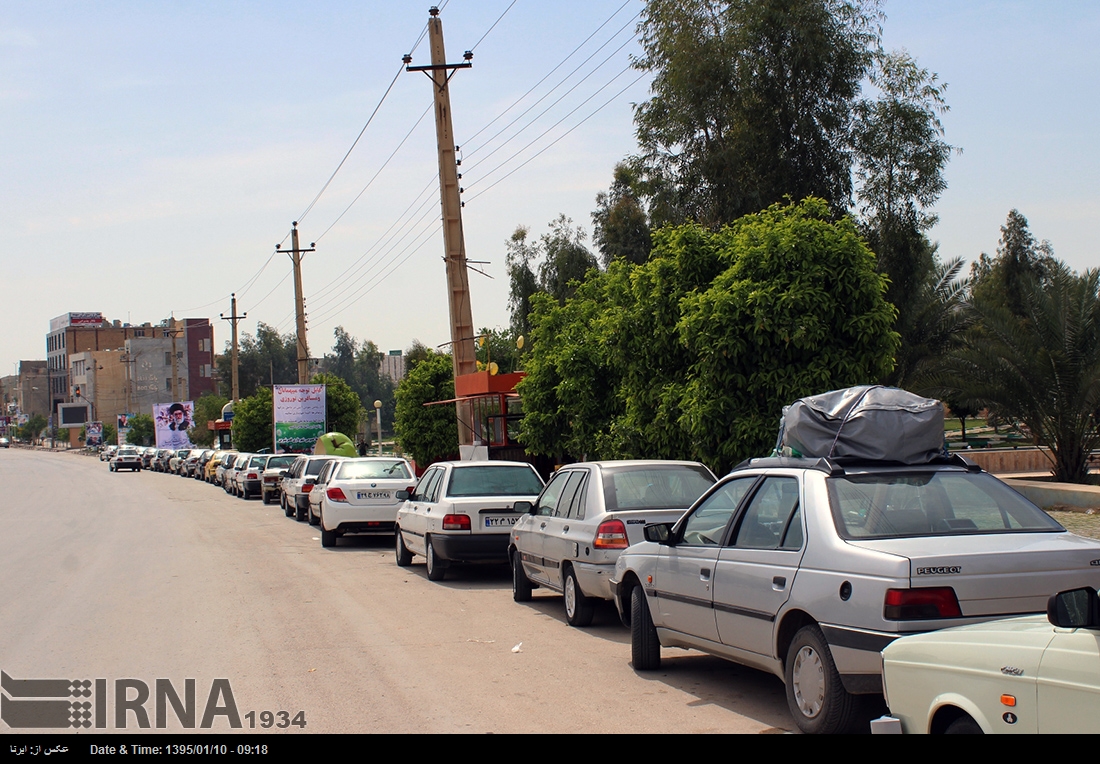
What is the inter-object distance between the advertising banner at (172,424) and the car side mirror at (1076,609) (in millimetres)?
86755

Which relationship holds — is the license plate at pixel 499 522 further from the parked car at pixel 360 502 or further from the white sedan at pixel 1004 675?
the white sedan at pixel 1004 675

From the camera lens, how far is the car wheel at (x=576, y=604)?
1019cm

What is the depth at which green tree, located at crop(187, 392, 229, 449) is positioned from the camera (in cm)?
9488

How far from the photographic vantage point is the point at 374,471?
2028 cm

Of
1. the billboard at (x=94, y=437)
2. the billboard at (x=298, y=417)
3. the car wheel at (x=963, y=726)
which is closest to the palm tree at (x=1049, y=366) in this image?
the car wheel at (x=963, y=726)

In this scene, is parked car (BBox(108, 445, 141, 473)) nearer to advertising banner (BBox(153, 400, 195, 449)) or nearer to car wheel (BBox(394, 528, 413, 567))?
advertising banner (BBox(153, 400, 195, 449))

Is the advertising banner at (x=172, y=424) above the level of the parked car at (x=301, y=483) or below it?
above

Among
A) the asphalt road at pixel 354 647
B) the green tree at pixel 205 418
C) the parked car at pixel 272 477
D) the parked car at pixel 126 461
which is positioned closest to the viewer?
the asphalt road at pixel 354 647

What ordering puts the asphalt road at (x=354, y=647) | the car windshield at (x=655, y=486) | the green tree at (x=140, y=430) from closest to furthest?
the asphalt road at (x=354, y=647) → the car windshield at (x=655, y=486) → the green tree at (x=140, y=430)

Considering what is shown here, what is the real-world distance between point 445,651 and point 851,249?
7.29m

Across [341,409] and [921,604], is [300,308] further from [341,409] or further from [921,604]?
[921,604]

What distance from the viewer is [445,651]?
358 inches

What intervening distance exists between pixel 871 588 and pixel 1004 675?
5.34 feet
